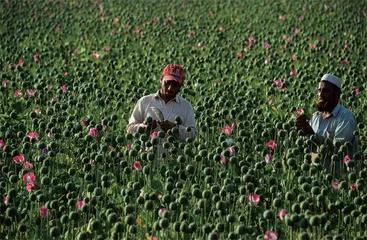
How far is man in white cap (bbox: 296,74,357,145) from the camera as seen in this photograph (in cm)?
753

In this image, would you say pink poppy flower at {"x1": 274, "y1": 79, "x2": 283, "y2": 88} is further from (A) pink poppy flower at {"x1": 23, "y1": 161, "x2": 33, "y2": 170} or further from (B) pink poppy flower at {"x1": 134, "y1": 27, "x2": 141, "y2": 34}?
(B) pink poppy flower at {"x1": 134, "y1": 27, "x2": 141, "y2": 34}

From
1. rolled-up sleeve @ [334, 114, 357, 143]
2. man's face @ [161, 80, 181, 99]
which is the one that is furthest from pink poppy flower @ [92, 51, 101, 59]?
rolled-up sleeve @ [334, 114, 357, 143]

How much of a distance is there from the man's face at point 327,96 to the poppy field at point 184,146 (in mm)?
354

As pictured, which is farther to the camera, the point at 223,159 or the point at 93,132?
the point at 93,132

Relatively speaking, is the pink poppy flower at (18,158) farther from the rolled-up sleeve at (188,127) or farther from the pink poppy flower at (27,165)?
the rolled-up sleeve at (188,127)

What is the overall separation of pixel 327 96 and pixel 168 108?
158 cm

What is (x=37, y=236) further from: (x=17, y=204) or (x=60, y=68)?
(x=60, y=68)

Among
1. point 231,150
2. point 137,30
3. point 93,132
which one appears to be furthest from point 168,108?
point 137,30

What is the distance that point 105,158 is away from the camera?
24.3ft

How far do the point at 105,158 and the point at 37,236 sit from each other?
5.06 ft

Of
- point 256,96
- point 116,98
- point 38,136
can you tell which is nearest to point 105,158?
point 38,136

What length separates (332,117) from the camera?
7.66 metres

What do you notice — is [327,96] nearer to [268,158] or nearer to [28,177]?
[268,158]

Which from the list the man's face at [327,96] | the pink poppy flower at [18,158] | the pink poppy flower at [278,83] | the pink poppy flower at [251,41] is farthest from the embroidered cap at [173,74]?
the pink poppy flower at [251,41]
